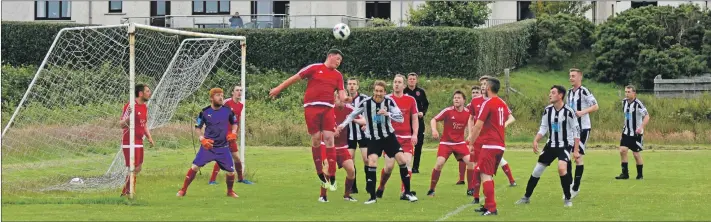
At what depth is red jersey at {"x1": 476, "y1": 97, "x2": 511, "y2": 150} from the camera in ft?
53.9

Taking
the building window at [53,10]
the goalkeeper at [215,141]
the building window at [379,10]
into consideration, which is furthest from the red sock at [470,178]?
the building window at [53,10]

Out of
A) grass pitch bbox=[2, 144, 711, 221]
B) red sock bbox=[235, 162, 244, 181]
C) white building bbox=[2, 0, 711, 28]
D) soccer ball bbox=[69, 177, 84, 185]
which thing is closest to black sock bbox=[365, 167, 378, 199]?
grass pitch bbox=[2, 144, 711, 221]

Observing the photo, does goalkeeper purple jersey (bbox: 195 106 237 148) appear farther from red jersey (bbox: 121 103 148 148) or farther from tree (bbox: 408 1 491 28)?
tree (bbox: 408 1 491 28)

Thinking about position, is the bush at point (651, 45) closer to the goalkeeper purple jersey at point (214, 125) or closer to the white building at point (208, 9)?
the white building at point (208, 9)

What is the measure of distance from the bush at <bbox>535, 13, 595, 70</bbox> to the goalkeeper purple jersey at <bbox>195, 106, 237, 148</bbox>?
3807cm

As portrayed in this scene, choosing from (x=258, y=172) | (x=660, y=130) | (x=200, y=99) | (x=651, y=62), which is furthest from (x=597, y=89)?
(x=258, y=172)

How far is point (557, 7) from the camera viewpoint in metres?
61.3

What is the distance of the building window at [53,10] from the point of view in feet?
204

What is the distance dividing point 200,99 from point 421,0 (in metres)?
30.0

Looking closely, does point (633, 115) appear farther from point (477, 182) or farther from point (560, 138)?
point (477, 182)

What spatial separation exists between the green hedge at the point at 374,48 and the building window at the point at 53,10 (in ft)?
24.4

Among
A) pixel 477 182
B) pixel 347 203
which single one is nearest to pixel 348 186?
pixel 347 203

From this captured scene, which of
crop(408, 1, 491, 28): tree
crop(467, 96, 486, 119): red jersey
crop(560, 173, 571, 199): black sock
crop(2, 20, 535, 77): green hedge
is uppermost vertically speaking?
crop(408, 1, 491, 28): tree

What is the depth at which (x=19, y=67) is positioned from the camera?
5347cm
